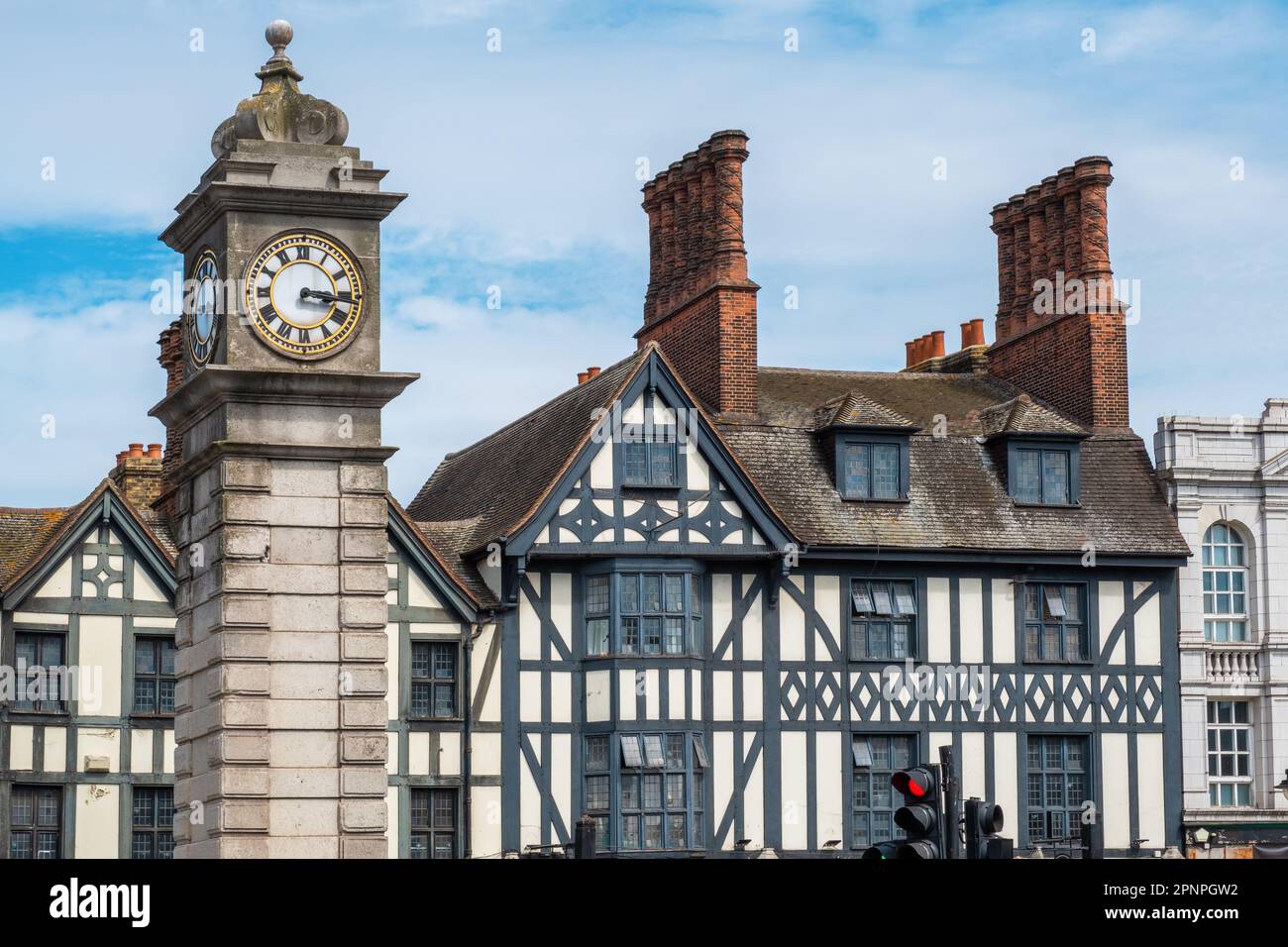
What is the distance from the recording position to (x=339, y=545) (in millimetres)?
23734

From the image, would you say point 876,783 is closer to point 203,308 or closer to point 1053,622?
point 1053,622

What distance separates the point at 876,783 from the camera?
3594 cm

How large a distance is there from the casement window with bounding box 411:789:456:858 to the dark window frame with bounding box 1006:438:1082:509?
32.8ft

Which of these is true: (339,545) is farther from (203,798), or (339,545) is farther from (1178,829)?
(1178,829)

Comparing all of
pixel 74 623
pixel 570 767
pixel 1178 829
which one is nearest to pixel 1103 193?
pixel 1178 829

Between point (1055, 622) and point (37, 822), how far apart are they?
15.2 meters

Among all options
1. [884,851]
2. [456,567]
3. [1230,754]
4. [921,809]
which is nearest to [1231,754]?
[1230,754]

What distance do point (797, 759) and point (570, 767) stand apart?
11.0ft

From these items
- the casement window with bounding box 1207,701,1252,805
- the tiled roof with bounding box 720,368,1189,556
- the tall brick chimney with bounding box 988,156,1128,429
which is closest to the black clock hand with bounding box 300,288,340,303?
the tiled roof with bounding box 720,368,1189,556

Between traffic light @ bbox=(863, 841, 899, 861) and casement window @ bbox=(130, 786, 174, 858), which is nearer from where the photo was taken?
traffic light @ bbox=(863, 841, 899, 861)

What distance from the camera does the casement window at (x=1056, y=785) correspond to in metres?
36.3

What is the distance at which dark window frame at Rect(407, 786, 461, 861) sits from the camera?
34.2 m

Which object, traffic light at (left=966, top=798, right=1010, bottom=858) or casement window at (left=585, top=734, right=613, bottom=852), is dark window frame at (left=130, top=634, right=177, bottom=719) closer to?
casement window at (left=585, top=734, right=613, bottom=852)

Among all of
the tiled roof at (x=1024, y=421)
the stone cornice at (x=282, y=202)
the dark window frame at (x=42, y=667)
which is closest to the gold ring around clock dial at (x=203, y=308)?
the stone cornice at (x=282, y=202)
